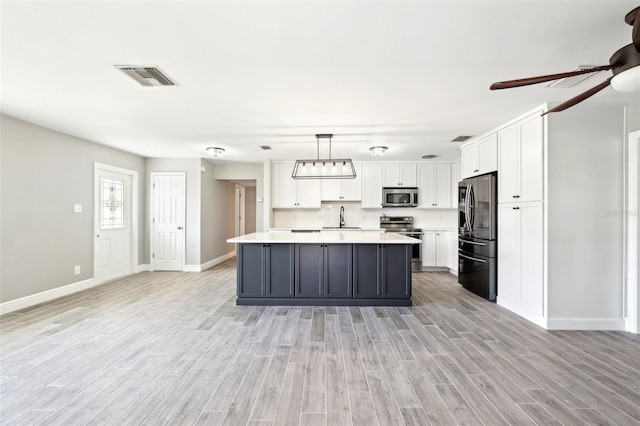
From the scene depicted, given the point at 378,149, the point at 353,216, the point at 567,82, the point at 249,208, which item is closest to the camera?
the point at 567,82

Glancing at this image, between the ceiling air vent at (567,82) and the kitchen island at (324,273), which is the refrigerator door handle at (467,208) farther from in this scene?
the ceiling air vent at (567,82)

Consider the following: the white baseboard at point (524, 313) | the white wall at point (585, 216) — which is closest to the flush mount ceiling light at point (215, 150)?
the white wall at point (585, 216)

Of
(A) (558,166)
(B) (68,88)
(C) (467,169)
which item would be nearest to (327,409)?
(A) (558,166)

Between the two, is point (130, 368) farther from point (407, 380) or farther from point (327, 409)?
point (407, 380)

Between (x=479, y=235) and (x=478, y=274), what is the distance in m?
0.60

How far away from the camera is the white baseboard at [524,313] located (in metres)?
3.34

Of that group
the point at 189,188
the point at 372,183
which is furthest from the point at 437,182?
the point at 189,188

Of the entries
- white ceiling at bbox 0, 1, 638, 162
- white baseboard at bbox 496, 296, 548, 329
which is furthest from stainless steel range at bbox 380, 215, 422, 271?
white ceiling at bbox 0, 1, 638, 162

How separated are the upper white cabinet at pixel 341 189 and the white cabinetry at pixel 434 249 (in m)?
1.73

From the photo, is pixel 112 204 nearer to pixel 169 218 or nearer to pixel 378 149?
pixel 169 218

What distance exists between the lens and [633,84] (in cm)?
163

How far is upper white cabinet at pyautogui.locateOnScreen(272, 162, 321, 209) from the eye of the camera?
22.5ft

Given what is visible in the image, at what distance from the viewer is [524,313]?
11.9 ft

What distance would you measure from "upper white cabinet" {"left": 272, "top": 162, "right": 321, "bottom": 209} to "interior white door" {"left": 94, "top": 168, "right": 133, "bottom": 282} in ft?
9.73
